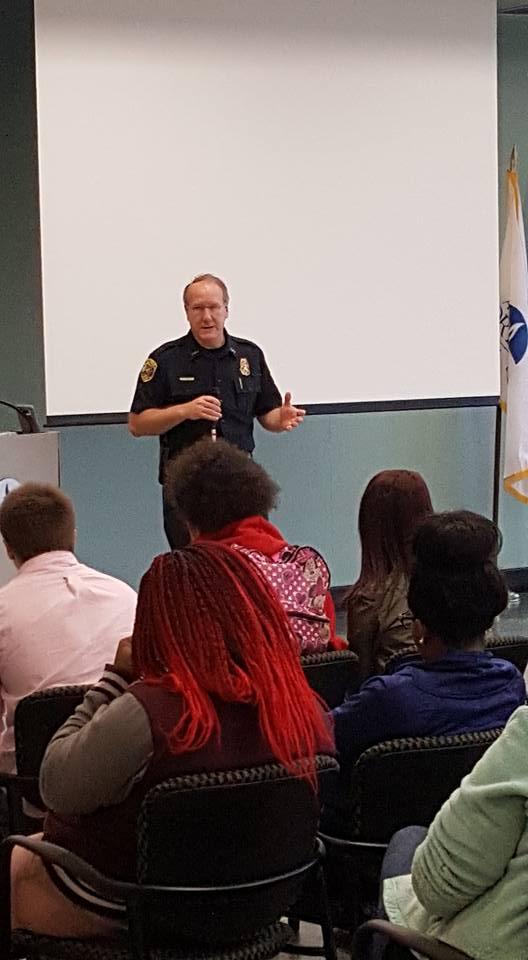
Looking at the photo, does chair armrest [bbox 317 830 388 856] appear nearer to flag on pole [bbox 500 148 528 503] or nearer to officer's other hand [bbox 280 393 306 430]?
officer's other hand [bbox 280 393 306 430]

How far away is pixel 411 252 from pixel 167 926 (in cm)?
454

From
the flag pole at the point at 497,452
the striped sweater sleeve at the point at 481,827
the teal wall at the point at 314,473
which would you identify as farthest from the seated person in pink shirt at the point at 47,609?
the flag pole at the point at 497,452

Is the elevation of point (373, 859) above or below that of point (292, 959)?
above

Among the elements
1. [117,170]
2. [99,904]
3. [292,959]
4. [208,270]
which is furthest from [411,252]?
[99,904]

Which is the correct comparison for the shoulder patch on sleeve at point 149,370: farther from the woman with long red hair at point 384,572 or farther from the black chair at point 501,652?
the black chair at point 501,652

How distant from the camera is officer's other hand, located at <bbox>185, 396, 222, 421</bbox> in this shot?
15.6 feet

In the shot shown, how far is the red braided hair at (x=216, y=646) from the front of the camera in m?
2.01

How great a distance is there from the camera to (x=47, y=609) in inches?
114

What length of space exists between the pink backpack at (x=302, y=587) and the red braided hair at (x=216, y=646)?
913mm

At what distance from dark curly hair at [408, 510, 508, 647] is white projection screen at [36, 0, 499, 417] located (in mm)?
3196

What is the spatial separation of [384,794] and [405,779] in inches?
1.8

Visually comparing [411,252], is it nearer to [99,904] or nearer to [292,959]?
[292,959]

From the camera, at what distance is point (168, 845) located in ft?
6.65

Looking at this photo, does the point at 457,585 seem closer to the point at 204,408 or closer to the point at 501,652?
the point at 501,652
